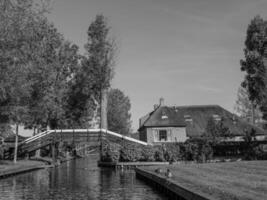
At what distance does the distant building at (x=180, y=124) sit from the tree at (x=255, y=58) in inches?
344

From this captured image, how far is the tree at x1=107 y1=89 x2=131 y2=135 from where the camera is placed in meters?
96.6

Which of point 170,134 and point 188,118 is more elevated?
point 188,118

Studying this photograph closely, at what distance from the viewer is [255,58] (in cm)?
4531

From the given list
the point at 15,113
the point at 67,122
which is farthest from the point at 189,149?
the point at 67,122

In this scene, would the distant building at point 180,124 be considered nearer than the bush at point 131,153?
No

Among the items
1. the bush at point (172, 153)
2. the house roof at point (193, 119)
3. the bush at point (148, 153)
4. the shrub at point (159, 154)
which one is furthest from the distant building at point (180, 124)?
the bush at point (148, 153)

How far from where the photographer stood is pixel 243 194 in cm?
1279

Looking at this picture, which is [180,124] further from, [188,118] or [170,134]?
[188,118]

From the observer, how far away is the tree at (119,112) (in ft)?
317

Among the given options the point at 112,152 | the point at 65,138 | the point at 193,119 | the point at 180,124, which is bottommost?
the point at 112,152

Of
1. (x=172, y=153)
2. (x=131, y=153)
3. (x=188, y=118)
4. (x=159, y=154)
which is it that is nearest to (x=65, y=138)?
(x=131, y=153)

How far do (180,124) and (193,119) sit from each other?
16.7 ft

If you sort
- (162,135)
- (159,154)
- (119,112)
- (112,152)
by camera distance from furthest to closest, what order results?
(119,112) < (162,135) < (112,152) < (159,154)

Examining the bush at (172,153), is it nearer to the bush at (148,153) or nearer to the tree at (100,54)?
the bush at (148,153)
